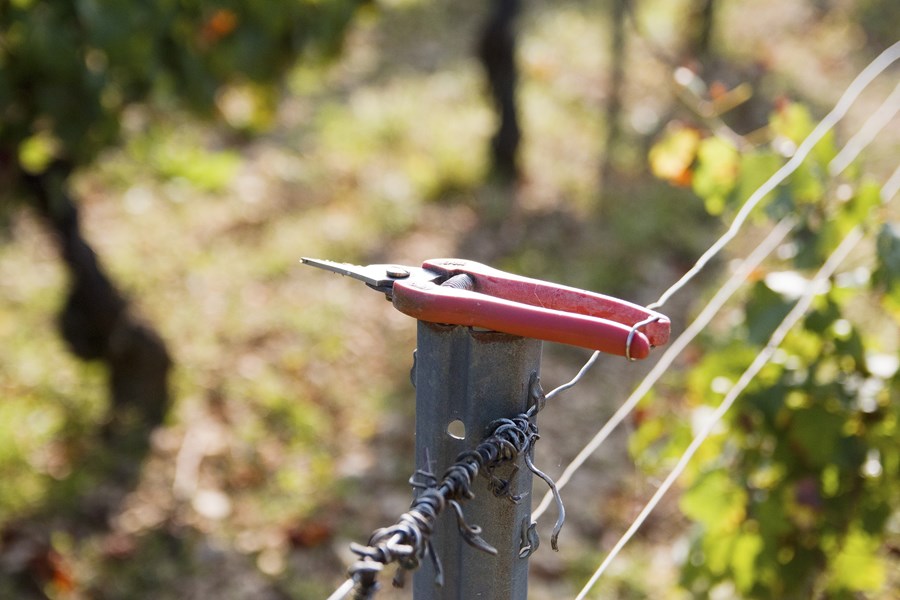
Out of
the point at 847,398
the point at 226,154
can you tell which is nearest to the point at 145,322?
the point at 226,154

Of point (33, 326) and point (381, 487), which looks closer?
point (381, 487)

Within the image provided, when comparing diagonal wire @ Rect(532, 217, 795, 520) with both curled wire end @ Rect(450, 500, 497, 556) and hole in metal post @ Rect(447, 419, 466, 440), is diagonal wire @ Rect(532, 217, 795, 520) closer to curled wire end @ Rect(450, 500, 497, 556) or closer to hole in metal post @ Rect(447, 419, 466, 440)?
hole in metal post @ Rect(447, 419, 466, 440)

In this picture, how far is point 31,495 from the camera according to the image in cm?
361

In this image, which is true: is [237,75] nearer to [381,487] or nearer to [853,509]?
[381,487]

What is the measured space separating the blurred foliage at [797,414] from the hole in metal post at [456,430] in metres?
1.06

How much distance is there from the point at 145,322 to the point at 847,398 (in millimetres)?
2809

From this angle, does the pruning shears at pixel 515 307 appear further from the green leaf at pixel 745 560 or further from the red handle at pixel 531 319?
the green leaf at pixel 745 560

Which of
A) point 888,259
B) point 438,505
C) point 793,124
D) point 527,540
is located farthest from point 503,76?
point 438,505

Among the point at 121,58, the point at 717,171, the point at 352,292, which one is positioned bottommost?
the point at 717,171

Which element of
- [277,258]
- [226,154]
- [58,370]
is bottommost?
[58,370]

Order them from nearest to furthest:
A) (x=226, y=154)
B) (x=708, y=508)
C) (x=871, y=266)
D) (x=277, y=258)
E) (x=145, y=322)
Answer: (x=871, y=266), (x=708, y=508), (x=145, y=322), (x=277, y=258), (x=226, y=154)

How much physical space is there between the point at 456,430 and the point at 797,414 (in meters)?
1.24

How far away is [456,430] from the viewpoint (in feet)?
3.69

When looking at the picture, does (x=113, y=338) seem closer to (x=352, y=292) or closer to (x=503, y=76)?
(x=352, y=292)
